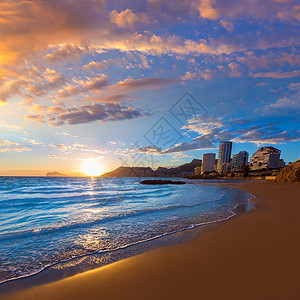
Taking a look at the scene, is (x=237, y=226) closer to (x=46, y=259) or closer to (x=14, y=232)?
(x=46, y=259)

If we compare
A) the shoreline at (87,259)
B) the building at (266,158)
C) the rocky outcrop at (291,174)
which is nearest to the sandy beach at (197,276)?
the shoreline at (87,259)

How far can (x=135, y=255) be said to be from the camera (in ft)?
15.2

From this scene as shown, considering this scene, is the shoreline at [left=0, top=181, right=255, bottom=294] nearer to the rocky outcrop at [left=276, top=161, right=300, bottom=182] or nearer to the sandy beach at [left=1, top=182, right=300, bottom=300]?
the sandy beach at [left=1, top=182, right=300, bottom=300]

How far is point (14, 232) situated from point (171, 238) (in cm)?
652

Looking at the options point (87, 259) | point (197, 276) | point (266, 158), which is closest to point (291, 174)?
point (197, 276)

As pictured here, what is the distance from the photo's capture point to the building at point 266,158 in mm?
163375

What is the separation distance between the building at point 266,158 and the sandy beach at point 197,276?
→ 184528 millimetres

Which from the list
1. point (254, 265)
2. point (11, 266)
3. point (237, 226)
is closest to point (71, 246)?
point (11, 266)

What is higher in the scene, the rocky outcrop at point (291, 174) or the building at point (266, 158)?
the building at point (266, 158)

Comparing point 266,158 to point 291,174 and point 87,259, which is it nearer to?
point 291,174

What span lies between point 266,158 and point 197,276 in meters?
200

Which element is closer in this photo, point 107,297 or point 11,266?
point 107,297

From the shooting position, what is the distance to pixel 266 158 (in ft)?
548

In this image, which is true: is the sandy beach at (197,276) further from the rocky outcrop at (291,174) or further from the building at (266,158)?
the building at (266,158)
